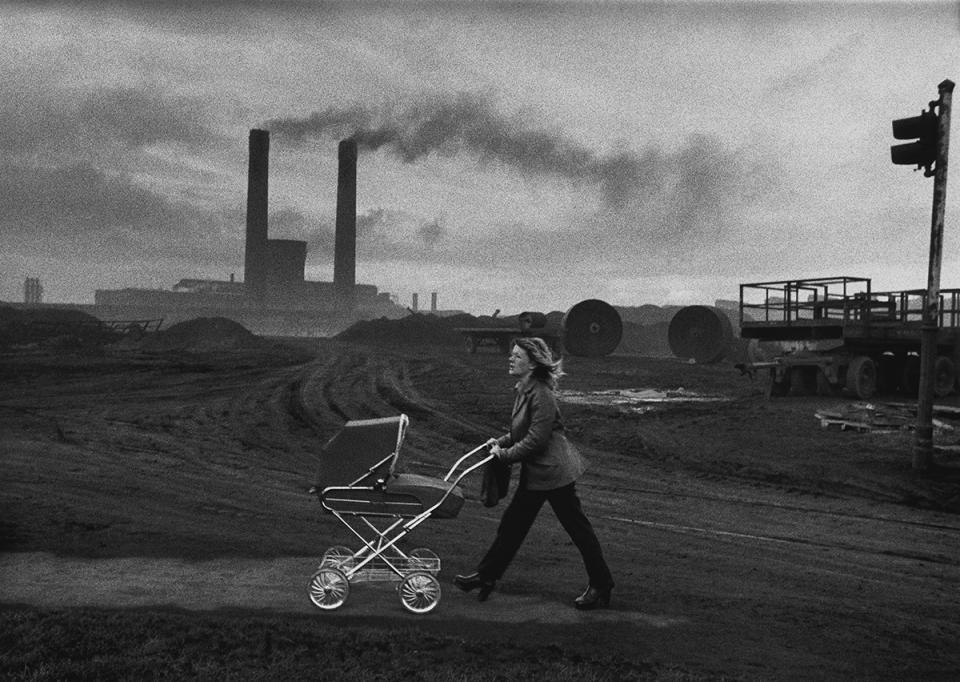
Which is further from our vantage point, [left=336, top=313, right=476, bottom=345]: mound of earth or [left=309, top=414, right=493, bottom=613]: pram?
[left=336, top=313, right=476, bottom=345]: mound of earth

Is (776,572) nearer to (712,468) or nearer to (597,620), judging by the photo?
(597,620)

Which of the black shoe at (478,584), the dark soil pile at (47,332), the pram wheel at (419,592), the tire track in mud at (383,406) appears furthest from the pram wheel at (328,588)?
the dark soil pile at (47,332)

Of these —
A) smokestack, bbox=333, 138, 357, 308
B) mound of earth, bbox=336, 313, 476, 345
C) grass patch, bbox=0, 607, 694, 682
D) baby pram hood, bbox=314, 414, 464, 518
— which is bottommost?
grass patch, bbox=0, 607, 694, 682

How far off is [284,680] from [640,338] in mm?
47590

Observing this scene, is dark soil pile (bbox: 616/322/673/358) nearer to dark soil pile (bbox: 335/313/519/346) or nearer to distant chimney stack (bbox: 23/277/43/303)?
dark soil pile (bbox: 335/313/519/346)

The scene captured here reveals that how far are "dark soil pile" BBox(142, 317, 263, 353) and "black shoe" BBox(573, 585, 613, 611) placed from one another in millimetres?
36725

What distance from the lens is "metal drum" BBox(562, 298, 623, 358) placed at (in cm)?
3281

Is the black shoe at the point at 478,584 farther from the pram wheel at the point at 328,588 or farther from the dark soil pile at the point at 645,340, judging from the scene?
the dark soil pile at the point at 645,340

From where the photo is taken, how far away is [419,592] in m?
4.61

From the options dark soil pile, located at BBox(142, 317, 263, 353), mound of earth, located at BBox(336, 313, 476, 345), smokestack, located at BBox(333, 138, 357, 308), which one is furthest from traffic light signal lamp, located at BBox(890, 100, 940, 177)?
smokestack, located at BBox(333, 138, 357, 308)

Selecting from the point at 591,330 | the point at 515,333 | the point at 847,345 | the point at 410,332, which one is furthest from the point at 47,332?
the point at 847,345

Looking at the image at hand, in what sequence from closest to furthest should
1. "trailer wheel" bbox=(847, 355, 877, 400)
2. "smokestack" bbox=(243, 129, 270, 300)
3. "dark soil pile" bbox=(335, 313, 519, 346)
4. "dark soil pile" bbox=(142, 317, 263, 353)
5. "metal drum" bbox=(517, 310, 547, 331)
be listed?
"trailer wheel" bbox=(847, 355, 877, 400) < "metal drum" bbox=(517, 310, 547, 331) < "dark soil pile" bbox=(142, 317, 263, 353) < "dark soil pile" bbox=(335, 313, 519, 346) < "smokestack" bbox=(243, 129, 270, 300)

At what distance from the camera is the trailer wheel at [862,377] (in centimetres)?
1723

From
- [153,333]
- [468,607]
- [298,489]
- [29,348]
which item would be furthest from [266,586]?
[153,333]
